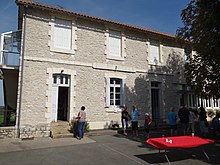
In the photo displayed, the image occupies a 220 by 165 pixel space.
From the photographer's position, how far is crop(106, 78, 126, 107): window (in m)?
11.4

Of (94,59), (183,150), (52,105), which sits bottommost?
(183,150)

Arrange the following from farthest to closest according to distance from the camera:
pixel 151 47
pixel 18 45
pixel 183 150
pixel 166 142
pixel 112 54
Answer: pixel 151 47 < pixel 112 54 < pixel 18 45 < pixel 183 150 < pixel 166 142

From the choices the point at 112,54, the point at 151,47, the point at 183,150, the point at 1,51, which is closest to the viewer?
the point at 183,150

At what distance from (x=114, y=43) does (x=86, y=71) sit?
2666 mm

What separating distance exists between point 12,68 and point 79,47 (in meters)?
3.53

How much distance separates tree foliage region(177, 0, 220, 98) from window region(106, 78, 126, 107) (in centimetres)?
382

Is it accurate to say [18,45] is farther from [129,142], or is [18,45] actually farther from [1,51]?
[129,142]

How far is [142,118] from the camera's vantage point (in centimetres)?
1222

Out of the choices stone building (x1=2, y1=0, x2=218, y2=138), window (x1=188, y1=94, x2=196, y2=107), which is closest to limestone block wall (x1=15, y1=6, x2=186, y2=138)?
stone building (x1=2, y1=0, x2=218, y2=138)

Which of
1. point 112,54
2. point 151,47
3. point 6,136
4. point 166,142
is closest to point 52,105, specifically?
point 6,136

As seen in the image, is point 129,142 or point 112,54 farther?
point 112,54

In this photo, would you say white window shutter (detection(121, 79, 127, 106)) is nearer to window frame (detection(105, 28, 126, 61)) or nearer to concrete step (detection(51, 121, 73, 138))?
window frame (detection(105, 28, 126, 61))

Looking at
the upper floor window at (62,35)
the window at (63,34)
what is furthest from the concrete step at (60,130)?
the window at (63,34)

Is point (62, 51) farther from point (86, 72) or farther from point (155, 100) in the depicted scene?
point (155, 100)
